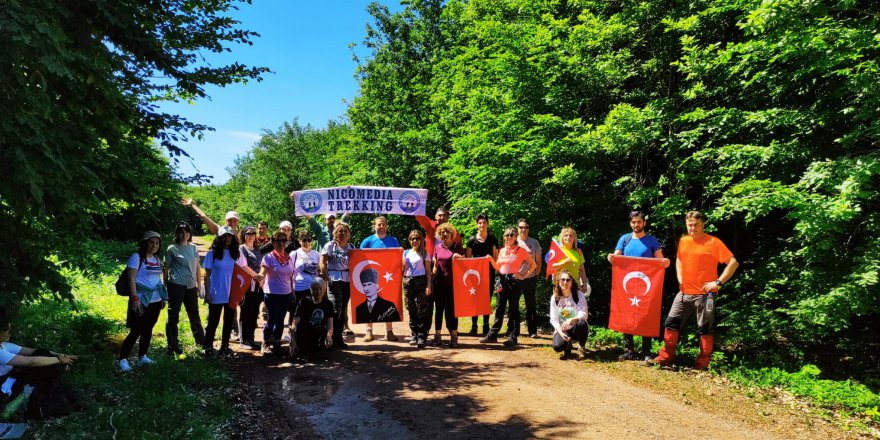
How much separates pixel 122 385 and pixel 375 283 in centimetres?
378

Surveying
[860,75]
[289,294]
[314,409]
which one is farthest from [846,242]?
[289,294]

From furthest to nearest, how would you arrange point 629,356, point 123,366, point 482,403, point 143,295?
point 629,356 < point 143,295 < point 123,366 < point 482,403

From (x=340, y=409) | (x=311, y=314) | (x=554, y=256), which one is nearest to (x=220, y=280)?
(x=311, y=314)

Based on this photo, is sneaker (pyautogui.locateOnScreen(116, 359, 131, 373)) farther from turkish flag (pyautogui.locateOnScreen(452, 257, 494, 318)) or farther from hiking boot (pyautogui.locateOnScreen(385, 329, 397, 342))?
turkish flag (pyautogui.locateOnScreen(452, 257, 494, 318))

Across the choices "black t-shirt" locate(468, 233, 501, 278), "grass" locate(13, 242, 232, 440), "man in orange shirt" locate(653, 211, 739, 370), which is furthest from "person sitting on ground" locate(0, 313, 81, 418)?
"man in orange shirt" locate(653, 211, 739, 370)

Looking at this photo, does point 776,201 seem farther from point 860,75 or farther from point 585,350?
point 585,350

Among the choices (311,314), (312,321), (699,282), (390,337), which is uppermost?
(699,282)

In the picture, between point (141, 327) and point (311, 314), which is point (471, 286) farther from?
point (141, 327)

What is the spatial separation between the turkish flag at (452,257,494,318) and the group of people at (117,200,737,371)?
0.17 m

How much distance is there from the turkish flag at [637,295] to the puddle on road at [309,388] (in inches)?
174

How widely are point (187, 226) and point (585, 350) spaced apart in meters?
6.29

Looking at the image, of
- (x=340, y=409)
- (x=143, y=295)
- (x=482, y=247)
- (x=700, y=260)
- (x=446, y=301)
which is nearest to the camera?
(x=340, y=409)

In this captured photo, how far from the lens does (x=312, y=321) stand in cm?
731

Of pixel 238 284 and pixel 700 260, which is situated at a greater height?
pixel 700 260
